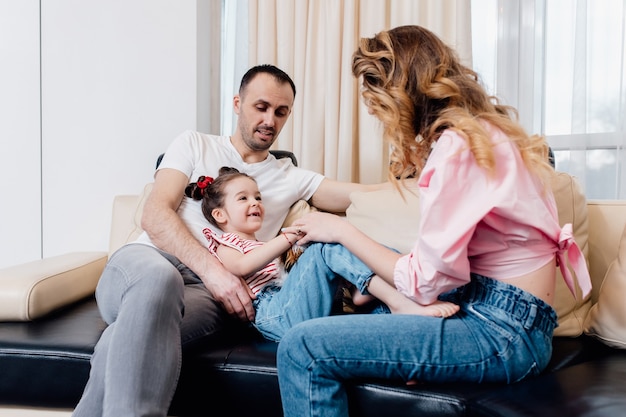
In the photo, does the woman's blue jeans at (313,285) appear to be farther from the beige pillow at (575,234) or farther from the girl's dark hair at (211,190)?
the beige pillow at (575,234)

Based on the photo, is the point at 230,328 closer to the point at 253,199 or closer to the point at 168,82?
the point at 253,199

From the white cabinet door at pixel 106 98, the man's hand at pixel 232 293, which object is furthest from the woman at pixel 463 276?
the white cabinet door at pixel 106 98

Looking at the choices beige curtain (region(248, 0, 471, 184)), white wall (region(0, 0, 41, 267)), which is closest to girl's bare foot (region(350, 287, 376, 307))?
beige curtain (region(248, 0, 471, 184))

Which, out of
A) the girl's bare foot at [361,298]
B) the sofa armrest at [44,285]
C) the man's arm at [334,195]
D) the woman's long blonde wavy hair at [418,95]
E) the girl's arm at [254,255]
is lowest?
the sofa armrest at [44,285]

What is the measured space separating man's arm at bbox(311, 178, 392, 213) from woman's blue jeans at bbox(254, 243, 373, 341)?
1.84 ft

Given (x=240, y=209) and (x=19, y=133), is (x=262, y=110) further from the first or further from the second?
(x=19, y=133)

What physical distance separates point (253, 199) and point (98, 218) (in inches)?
43.5

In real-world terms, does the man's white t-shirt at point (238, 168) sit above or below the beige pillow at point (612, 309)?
above

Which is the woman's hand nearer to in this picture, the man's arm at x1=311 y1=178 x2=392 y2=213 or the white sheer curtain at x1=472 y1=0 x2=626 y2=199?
the man's arm at x1=311 y1=178 x2=392 y2=213

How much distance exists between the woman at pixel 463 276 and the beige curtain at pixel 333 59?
1.11 metres

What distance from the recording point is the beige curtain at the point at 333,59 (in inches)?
86.7

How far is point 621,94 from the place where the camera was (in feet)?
6.54

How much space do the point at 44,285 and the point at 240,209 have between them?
0.58m

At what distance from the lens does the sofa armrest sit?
1517 millimetres
